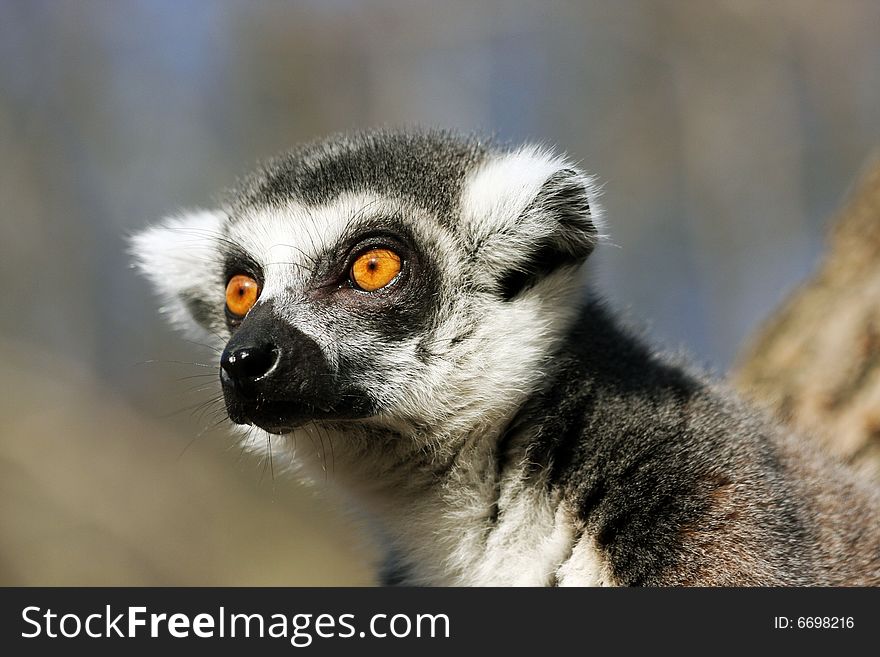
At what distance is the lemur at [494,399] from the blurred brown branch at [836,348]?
1.05m

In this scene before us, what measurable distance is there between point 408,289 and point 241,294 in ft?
2.59

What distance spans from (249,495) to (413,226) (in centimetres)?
746

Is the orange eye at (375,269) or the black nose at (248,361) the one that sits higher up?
the orange eye at (375,269)

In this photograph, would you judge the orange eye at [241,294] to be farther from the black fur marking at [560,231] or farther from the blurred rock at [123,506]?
the blurred rock at [123,506]

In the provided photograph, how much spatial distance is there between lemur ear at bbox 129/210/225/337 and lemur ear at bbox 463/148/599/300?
1.30m

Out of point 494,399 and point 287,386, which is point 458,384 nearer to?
point 494,399

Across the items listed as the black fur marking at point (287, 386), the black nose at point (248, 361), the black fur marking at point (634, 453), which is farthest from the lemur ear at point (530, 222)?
the black nose at point (248, 361)

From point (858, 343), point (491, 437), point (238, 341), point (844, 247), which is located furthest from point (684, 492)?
point (844, 247)

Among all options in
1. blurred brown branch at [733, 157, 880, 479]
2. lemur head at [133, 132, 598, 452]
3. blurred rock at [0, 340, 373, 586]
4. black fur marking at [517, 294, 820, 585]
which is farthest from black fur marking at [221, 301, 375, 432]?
blurred rock at [0, 340, 373, 586]

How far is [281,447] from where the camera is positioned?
352 cm

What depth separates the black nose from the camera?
9.20ft

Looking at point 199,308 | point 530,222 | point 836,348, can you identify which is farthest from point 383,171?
point 836,348

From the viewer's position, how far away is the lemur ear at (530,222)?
313 centimetres

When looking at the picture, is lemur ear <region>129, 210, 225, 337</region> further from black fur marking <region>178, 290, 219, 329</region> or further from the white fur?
the white fur
